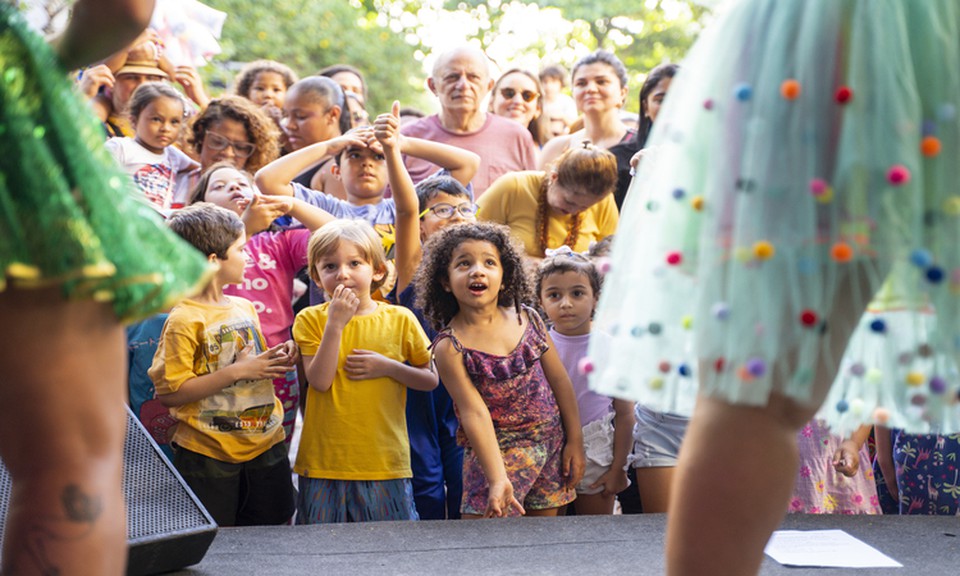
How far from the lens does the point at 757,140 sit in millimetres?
1044

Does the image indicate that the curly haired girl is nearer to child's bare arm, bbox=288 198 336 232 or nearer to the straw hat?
child's bare arm, bbox=288 198 336 232

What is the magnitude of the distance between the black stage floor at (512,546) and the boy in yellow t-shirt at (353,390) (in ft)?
0.72

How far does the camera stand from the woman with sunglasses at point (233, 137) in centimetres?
345

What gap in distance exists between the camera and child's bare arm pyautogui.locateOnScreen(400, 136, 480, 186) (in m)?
3.49

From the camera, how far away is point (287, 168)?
3283 mm

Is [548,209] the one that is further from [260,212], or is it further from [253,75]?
[253,75]

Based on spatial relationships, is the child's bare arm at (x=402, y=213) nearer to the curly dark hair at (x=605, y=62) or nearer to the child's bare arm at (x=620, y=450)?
the child's bare arm at (x=620, y=450)

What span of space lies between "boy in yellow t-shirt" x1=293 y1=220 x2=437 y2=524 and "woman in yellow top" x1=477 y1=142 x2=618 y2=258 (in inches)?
29.8

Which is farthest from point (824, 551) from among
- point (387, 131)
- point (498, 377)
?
point (387, 131)

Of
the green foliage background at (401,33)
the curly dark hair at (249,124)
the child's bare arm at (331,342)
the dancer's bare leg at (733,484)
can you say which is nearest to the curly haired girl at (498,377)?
the child's bare arm at (331,342)

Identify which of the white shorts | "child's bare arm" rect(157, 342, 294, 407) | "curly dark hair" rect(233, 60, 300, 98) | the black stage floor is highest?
"curly dark hair" rect(233, 60, 300, 98)

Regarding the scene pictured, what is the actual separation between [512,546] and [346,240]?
38.6 inches

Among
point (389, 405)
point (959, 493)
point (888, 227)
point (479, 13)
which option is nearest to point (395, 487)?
point (389, 405)

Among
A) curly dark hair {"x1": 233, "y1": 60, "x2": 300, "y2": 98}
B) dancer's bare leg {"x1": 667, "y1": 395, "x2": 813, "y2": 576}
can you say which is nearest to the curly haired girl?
dancer's bare leg {"x1": 667, "y1": 395, "x2": 813, "y2": 576}
